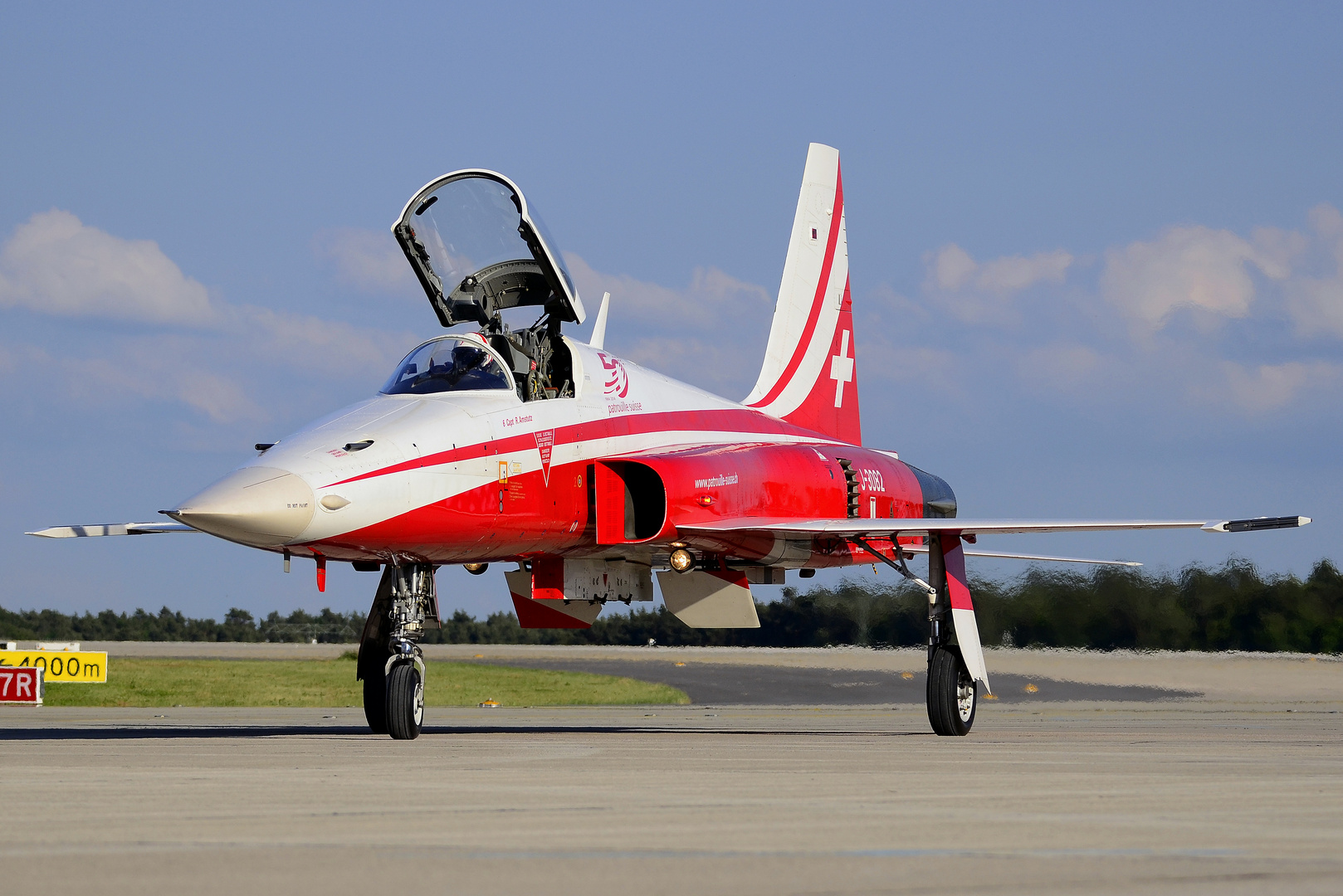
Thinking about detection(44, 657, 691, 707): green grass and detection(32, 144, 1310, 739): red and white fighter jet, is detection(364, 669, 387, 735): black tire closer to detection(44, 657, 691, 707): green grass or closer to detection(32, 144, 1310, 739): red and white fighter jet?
detection(32, 144, 1310, 739): red and white fighter jet

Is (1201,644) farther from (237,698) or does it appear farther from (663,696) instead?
(237,698)

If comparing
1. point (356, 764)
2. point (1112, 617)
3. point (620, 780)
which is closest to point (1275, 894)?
point (620, 780)

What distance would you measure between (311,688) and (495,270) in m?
16.7

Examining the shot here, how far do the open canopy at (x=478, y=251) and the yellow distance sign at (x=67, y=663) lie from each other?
11238 millimetres

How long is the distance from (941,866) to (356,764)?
229 inches

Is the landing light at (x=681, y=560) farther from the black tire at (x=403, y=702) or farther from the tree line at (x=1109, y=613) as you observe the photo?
the tree line at (x=1109, y=613)

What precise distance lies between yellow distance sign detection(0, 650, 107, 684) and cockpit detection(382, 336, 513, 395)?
11492 millimetres

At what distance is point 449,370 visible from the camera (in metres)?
13.8

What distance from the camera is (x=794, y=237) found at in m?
21.4

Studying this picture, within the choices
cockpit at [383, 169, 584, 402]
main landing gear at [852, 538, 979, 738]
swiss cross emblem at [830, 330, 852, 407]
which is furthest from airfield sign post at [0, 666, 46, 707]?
main landing gear at [852, 538, 979, 738]

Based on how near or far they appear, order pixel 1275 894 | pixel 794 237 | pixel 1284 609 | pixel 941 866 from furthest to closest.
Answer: pixel 1284 609 < pixel 794 237 < pixel 941 866 < pixel 1275 894

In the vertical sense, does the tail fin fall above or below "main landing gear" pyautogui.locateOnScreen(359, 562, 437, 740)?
above

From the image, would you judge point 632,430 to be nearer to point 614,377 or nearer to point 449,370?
point 614,377

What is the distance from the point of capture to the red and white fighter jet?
12.2 m
